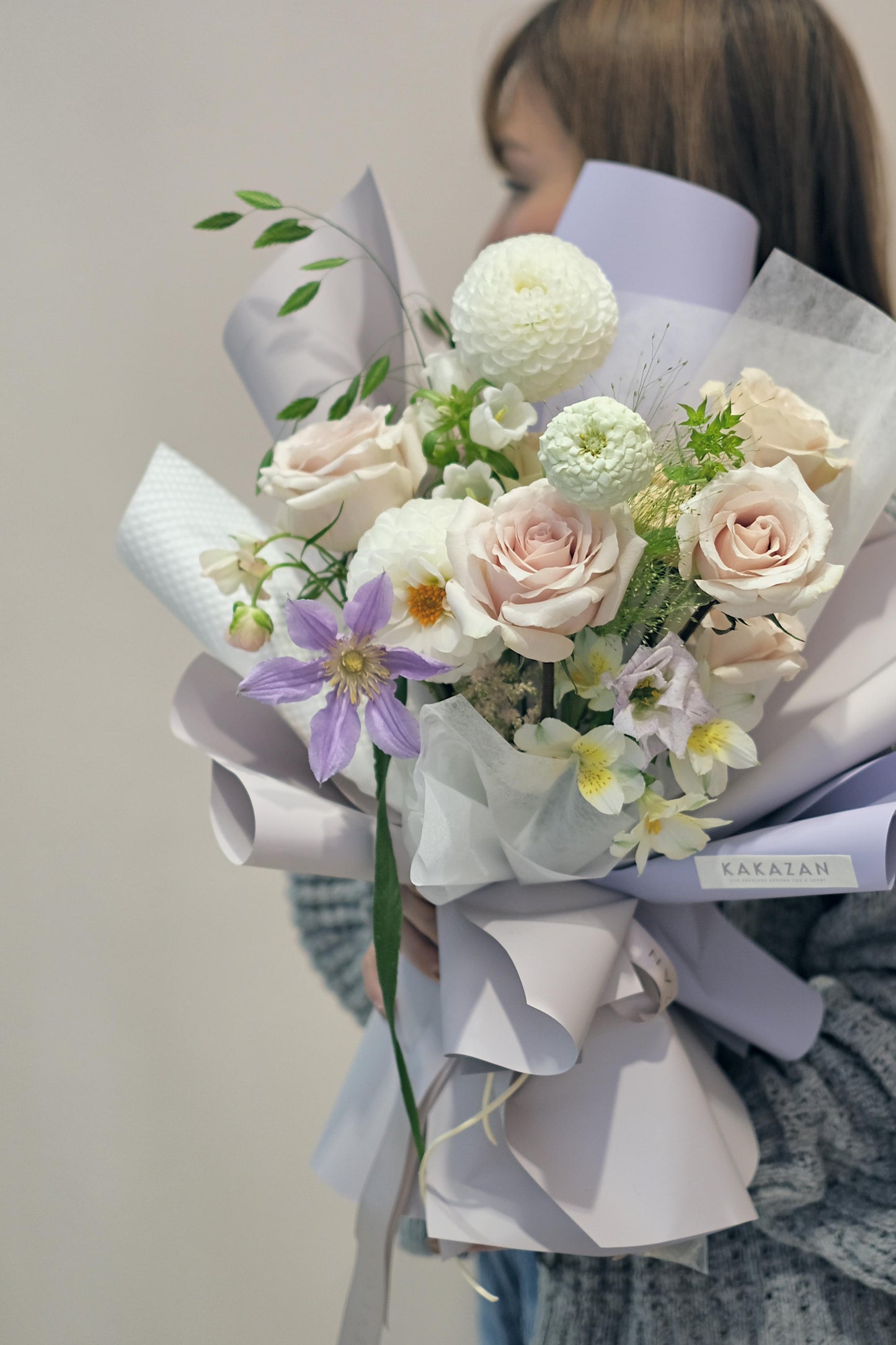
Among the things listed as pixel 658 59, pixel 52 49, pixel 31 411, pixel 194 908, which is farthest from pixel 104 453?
pixel 658 59

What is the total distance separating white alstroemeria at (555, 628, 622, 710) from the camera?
0.46 metres

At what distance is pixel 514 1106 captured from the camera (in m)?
0.59

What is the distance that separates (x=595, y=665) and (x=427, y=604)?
3.5 inches

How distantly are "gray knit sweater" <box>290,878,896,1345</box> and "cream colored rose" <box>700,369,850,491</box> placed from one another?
1.02ft

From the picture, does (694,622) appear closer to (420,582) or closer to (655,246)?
(420,582)

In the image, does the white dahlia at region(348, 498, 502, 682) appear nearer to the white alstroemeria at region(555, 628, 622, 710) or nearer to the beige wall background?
the white alstroemeria at region(555, 628, 622, 710)

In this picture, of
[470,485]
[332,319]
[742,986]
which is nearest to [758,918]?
[742,986]

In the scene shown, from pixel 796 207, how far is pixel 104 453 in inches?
28.7

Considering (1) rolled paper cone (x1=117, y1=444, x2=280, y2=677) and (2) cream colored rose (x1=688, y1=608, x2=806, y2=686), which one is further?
(1) rolled paper cone (x1=117, y1=444, x2=280, y2=677)

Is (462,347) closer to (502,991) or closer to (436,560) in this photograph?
(436,560)

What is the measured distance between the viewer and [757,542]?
39 cm

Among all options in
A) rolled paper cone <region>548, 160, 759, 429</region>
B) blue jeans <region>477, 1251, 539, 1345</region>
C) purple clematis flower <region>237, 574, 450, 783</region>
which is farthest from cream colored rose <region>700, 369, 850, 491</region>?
blue jeans <region>477, 1251, 539, 1345</region>

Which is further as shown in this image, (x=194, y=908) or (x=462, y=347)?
(x=194, y=908)

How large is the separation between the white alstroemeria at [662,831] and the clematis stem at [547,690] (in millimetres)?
67
